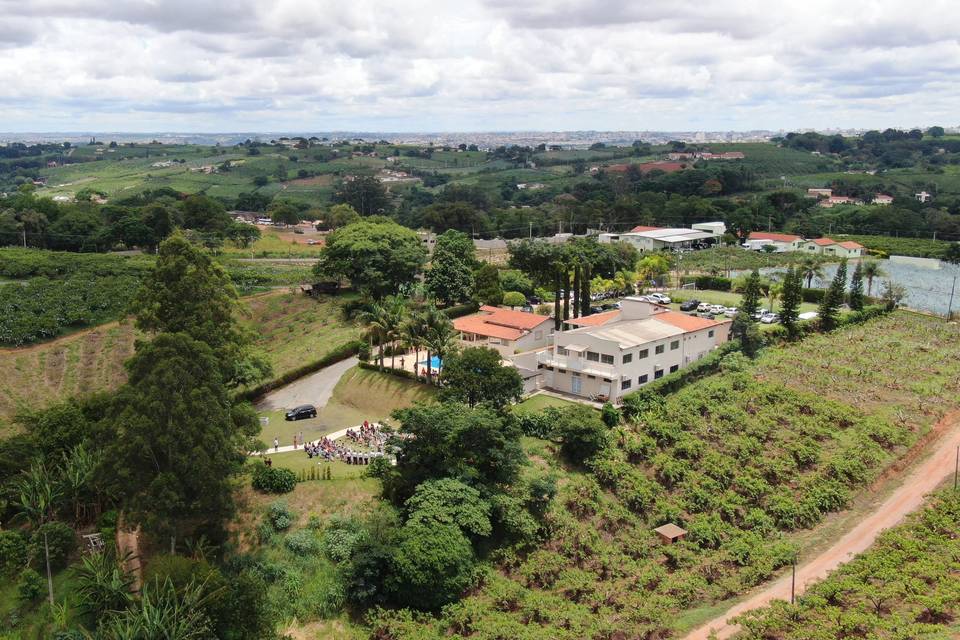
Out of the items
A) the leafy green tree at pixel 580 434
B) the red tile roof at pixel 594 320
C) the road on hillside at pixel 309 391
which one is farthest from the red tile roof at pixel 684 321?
the road on hillside at pixel 309 391

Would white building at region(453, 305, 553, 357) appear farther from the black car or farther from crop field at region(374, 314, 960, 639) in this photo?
the black car

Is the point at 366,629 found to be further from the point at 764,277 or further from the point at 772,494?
the point at 764,277

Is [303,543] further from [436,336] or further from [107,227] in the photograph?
[107,227]

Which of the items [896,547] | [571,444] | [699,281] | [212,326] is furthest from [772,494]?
[699,281]

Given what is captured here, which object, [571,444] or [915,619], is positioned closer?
[915,619]

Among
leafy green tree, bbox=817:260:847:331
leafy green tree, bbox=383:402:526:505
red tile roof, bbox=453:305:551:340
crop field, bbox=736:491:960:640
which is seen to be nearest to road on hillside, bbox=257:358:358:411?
red tile roof, bbox=453:305:551:340

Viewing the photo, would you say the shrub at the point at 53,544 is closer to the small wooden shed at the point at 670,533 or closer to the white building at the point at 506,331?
the small wooden shed at the point at 670,533
